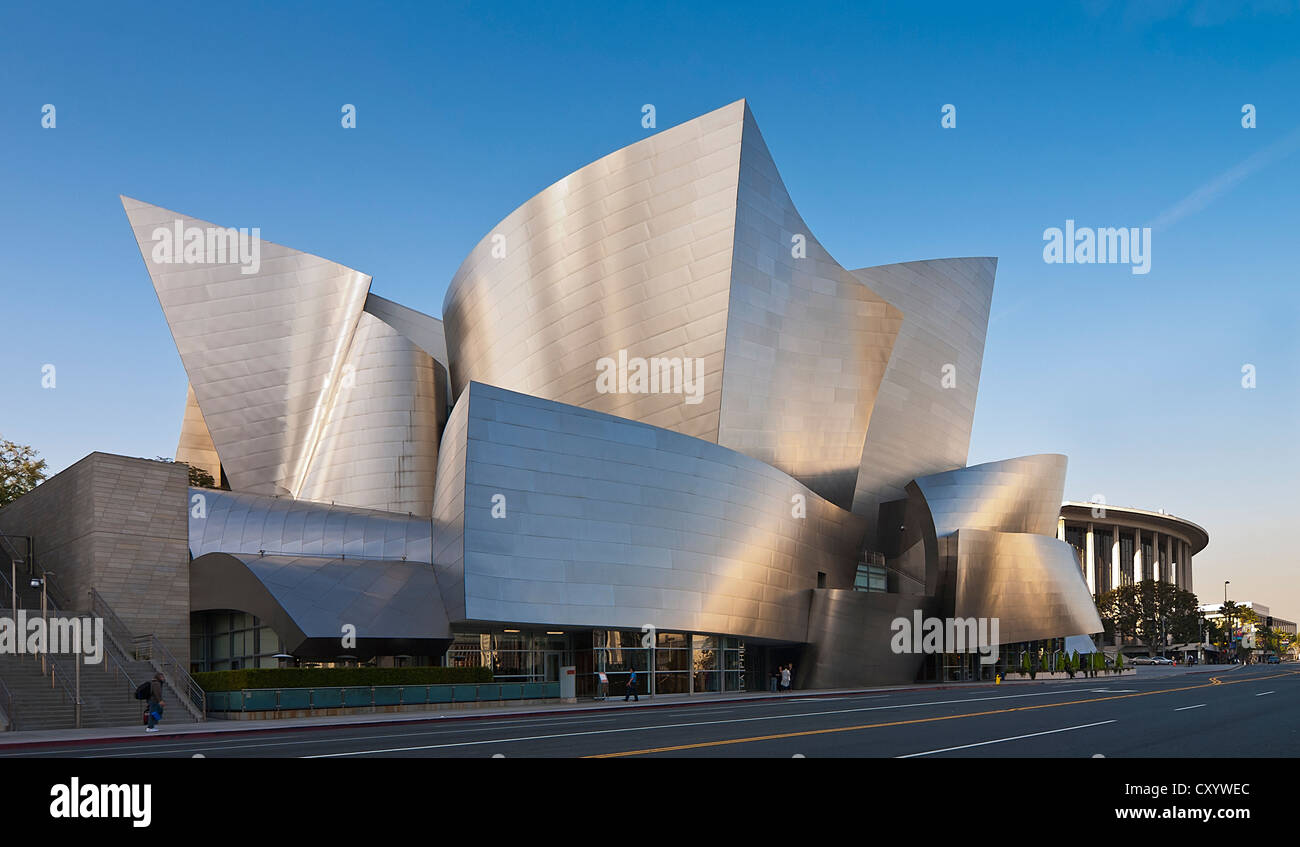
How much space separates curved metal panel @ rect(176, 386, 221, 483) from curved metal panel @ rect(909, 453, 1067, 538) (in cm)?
4018

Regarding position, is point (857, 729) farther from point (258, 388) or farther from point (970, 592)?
point (258, 388)

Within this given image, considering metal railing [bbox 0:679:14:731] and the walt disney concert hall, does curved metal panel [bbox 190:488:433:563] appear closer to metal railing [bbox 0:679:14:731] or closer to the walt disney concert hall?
the walt disney concert hall

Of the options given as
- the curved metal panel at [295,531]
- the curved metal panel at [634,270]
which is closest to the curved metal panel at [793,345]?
the curved metal panel at [634,270]

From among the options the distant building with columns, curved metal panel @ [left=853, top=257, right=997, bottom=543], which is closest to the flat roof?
the distant building with columns

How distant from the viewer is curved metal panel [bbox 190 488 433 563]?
37344 mm

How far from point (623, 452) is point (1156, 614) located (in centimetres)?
9124

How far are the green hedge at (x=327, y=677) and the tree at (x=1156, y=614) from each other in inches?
3700

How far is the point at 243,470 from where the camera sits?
2105 inches

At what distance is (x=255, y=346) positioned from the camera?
53.0 metres
